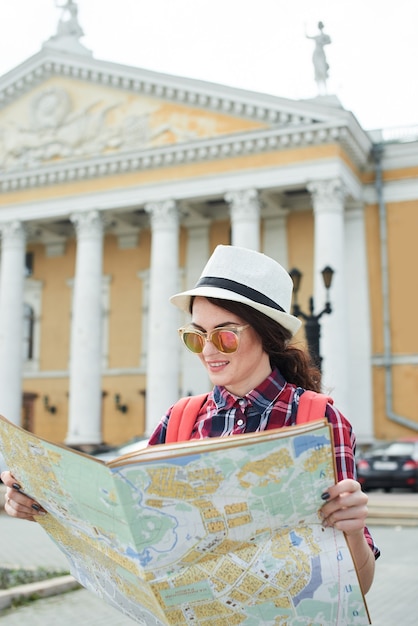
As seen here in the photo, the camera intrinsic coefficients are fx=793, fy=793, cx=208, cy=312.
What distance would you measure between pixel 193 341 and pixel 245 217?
932 inches

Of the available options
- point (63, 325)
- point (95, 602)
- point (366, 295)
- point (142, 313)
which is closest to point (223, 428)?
point (95, 602)

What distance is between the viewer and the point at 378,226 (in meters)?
27.3

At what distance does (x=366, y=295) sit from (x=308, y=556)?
25.9 metres

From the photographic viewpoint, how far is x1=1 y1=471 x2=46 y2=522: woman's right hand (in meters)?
2.16

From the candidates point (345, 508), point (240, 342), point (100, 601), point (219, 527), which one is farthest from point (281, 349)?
point (100, 601)

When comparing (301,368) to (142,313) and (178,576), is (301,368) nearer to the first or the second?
(178,576)

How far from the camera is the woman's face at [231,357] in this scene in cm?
227

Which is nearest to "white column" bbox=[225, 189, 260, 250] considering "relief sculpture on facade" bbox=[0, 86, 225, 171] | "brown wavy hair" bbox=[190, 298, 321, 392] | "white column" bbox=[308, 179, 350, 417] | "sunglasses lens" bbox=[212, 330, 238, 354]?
"white column" bbox=[308, 179, 350, 417]

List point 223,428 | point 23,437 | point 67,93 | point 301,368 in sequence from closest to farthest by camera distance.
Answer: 1. point 23,437
2. point 223,428
3. point 301,368
4. point 67,93

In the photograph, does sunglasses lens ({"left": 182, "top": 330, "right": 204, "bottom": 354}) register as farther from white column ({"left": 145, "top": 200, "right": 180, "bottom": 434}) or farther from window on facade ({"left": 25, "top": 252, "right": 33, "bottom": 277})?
window on facade ({"left": 25, "top": 252, "right": 33, "bottom": 277})

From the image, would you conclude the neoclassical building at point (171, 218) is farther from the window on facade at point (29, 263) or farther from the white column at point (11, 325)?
the window on facade at point (29, 263)

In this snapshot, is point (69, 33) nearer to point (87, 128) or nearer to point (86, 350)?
point (87, 128)

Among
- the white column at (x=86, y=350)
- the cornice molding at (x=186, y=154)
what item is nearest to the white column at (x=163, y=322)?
the cornice molding at (x=186, y=154)

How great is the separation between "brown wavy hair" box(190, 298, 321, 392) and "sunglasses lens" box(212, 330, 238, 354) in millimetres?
68
